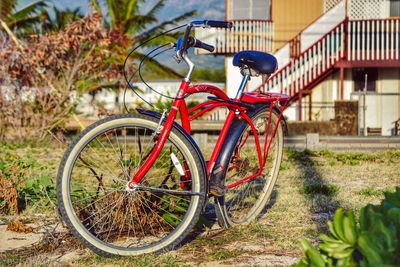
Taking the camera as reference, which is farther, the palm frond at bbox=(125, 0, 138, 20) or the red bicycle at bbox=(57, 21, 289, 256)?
the palm frond at bbox=(125, 0, 138, 20)

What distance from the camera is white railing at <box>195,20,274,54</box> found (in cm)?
2898

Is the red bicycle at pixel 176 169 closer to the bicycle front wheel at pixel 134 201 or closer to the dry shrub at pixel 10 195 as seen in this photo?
the bicycle front wheel at pixel 134 201

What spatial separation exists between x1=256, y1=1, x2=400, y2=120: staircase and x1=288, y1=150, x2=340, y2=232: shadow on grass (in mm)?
15257

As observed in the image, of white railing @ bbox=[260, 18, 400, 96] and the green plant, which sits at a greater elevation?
white railing @ bbox=[260, 18, 400, 96]

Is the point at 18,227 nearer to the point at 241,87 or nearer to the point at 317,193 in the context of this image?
the point at 241,87

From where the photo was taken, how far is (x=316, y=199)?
299 inches

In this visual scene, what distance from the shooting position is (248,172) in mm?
6371

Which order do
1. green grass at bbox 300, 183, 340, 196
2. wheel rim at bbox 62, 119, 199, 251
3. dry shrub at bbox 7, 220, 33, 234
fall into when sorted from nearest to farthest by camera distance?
1. wheel rim at bbox 62, 119, 199, 251
2. dry shrub at bbox 7, 220, 33, 234
3. green grass at bbox 300, 183, 340, 196

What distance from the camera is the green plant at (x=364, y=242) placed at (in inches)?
108

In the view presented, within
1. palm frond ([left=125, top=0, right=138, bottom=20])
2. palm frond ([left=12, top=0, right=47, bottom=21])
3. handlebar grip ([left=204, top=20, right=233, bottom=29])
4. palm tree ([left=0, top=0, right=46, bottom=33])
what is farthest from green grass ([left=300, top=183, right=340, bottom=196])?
palm frond ([left=12, top=0, right=47, bottom=21])

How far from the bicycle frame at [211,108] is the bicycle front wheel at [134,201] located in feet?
0.24

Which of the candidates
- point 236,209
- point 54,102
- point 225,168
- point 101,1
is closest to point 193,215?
point 225,168

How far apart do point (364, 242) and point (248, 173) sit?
3.63 metres

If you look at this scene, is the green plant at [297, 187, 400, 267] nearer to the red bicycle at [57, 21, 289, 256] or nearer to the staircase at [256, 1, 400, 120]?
the red bicycle at [57, 21, 289, 256]
